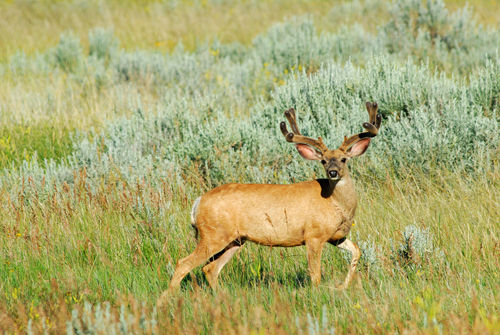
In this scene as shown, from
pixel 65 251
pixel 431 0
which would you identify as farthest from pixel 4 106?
pixel 431 0

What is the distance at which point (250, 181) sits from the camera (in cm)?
714

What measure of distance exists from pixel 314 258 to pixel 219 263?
787 mm

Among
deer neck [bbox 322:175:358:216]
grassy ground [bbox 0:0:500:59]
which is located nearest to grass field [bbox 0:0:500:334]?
deer neck [bbox 322:175:358:216]

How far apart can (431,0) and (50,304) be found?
39.2ft

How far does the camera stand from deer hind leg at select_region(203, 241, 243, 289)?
16.2 ft

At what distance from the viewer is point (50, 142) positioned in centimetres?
872

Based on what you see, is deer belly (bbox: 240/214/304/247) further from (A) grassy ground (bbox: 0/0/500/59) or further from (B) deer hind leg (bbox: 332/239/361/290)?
(A) grassy ground (bbox: 0/0/500/59)

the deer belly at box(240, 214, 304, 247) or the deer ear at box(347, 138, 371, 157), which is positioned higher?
the deer ear at box(347, 138, 371, 157)

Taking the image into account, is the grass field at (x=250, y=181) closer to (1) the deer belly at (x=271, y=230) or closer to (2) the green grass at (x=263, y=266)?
(2) the green grass at (x=263, y=266)

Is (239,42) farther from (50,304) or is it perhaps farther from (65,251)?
(50,304)

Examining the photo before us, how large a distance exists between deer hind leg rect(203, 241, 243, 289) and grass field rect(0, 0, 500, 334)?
9 cm

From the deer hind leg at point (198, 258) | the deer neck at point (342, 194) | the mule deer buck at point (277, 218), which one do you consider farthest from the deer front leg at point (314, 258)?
the deer hind leg at point (198, 258)

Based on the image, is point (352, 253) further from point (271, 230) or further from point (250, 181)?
point (250, 181)

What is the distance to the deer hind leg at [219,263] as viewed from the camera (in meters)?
4.93
